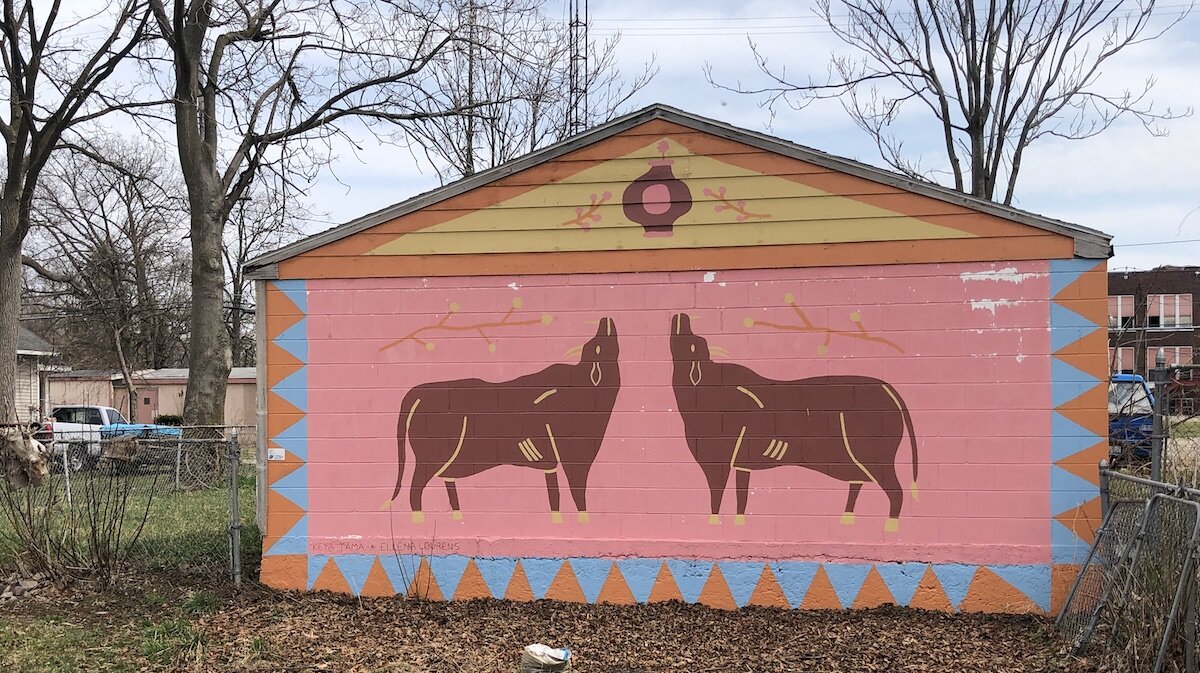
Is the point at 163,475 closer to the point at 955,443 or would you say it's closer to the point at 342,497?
the point at 342,497

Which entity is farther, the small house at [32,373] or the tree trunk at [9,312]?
the small house at [32,373]

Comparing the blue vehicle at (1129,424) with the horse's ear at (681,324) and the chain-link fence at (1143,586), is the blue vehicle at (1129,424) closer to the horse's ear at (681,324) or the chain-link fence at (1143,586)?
the chain-link fence at (1143,586)

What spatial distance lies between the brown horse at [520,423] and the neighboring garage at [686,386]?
17 millimetres

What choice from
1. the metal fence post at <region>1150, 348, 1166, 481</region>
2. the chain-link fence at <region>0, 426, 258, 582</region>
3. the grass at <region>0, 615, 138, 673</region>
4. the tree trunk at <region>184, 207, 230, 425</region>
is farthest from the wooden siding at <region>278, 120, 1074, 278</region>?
the tree trunk at <region>184, 207, 230, 425</region>

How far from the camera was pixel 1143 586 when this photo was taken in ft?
16.6

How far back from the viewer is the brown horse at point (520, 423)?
6852 millimetres

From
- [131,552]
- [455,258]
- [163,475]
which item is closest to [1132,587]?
[455,258]

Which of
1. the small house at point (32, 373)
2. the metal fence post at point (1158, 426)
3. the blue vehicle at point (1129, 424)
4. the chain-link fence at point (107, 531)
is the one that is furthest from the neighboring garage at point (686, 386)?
the small house at point (32, 373)

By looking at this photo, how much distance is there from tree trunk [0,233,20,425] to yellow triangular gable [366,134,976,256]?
13.1 metres

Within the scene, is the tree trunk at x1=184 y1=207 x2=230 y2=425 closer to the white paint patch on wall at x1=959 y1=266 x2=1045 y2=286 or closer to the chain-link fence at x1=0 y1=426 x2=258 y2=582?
the chain-link fence at x1=0 y1=426 x2=258 y2=582

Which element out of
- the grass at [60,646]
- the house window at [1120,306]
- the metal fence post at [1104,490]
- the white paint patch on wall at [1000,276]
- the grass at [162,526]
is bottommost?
the grass at [60,646]

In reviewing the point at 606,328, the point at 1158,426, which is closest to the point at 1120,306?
the point at 1158,426

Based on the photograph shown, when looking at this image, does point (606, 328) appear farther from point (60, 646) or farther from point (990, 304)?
point (60, 646)

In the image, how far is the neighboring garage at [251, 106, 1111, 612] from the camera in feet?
21.2
